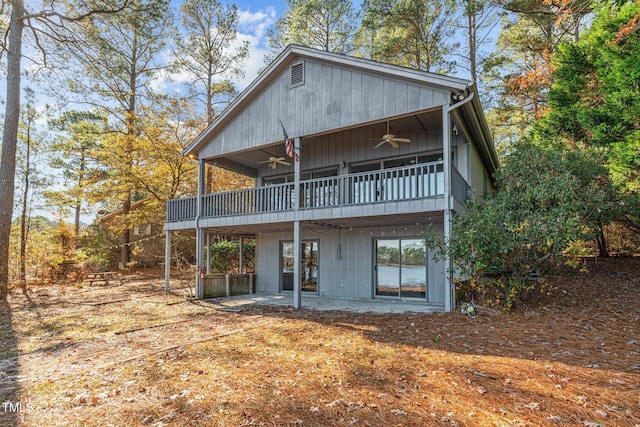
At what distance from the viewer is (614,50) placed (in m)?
11.0

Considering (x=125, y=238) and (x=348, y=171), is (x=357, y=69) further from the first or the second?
(x=125, y=238)

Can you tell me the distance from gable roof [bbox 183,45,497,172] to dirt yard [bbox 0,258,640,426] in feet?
16.5

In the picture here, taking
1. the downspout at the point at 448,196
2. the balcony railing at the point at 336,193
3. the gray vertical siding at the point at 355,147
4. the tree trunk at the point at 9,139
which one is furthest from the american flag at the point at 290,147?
the tree trunk at the point at 9,139

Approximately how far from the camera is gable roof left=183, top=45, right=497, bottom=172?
311 inches

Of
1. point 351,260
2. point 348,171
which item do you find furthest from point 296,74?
point 351,260

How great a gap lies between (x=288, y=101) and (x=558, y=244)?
779 centimetres

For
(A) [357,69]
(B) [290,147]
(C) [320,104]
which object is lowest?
(B) [290,147]

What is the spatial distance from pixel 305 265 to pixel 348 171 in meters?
3.76

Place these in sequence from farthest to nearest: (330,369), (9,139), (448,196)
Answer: (9,139) → (448,196) → (330,369)

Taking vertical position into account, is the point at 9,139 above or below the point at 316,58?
below

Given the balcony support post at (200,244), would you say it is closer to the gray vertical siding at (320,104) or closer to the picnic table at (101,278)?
the gray vertical siding at (320,104)

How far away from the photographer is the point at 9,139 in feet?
38.5

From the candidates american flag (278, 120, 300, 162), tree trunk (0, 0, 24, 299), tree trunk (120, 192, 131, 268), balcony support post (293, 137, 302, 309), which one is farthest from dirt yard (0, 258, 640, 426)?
tree trunk (120, 192, 131, 268)

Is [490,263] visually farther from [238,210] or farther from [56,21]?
[56,21]
